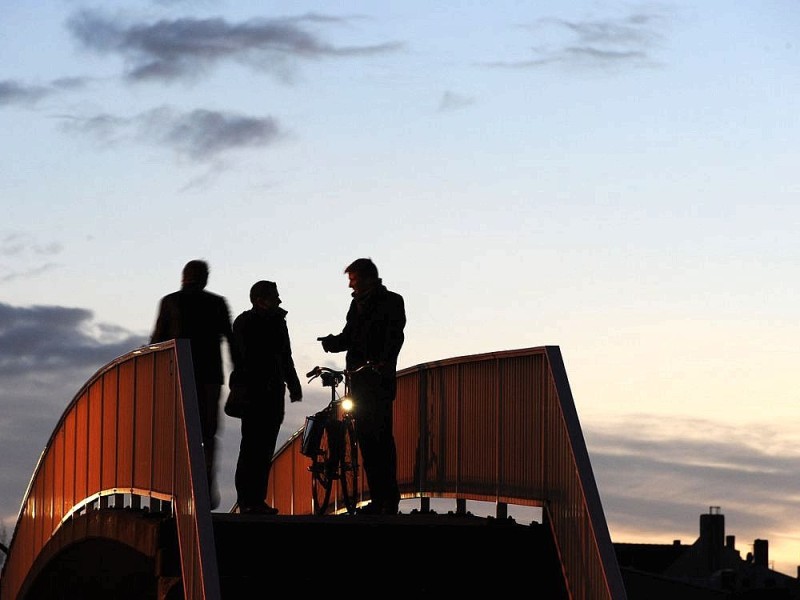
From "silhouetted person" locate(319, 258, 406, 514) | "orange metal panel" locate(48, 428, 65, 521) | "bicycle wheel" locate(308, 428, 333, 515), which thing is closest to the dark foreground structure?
"silhouetted person" locate(319, 258, 406, 514)

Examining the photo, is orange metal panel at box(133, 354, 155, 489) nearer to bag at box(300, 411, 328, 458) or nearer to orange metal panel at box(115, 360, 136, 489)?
orange metal panel at box(115, 360, 136, 489)

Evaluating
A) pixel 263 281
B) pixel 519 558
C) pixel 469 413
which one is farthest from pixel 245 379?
pixel 519 558

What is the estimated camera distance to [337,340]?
16141 mm

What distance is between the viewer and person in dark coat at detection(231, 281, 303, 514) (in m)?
A: 15.7

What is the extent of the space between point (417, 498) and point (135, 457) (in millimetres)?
2557

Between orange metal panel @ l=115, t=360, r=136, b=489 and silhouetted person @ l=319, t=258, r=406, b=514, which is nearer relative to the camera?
silhouetted person @ l=319, t=258, r=406, b=514

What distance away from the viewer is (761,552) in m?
92.4

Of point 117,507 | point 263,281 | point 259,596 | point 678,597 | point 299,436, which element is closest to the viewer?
point 259,596

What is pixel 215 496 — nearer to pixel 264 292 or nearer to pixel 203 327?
pixel 203 327

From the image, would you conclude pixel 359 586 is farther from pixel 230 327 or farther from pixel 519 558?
pixel 230 327

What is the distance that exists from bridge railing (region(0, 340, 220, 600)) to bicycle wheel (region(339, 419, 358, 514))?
5.72 ft

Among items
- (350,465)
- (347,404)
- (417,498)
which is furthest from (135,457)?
(417,498)

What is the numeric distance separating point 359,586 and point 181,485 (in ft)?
5.38

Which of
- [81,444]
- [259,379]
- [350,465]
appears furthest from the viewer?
[81,444]
